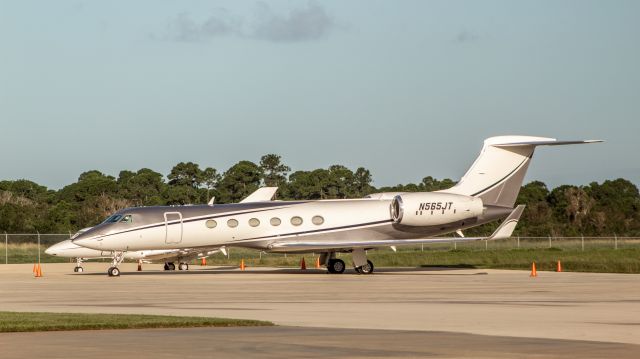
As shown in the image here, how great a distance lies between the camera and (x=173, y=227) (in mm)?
41656

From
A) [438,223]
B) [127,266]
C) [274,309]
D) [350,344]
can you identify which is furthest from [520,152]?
[350,344]

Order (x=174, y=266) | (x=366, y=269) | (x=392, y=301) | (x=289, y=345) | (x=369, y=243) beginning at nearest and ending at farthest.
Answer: (x=289, y=345) → (x=392, y=301) → (x=369, y=243) → (x=366, y=269) → (x=174, y=266)

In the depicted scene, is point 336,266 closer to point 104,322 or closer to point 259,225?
point 259,225

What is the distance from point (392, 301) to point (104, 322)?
8.29 metres

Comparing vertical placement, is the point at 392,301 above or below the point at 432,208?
below

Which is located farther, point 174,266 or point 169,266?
point 174,266

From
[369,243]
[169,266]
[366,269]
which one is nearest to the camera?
[369,243]

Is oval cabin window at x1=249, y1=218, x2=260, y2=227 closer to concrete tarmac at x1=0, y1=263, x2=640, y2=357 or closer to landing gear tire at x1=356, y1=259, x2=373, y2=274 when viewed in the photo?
concrete tarmac at x1=0, y1=263, x2=640, y2=357

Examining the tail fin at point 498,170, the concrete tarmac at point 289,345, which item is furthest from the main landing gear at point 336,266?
the concrete tarmac at point 289,345

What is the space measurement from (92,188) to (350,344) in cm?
10543

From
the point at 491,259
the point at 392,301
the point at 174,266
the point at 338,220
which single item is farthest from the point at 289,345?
the point at 491,259

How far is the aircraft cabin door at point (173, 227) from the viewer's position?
1636 inches

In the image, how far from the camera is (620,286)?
31.0 meters

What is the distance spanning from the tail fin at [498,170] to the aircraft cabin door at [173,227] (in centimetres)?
1101
